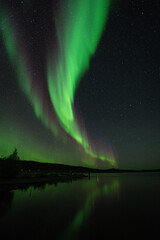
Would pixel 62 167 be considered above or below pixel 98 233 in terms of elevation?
above

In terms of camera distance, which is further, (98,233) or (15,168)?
(15,168)

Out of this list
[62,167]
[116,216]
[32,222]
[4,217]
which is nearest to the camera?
[32,222]

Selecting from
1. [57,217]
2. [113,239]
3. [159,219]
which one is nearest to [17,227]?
[57,217]

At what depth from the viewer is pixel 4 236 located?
7.04 metres

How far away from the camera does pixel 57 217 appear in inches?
408

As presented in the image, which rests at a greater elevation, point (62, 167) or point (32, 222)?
point (62, 167)

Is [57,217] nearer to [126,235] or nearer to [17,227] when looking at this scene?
[17,227]

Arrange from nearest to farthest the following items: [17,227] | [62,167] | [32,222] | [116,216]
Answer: [17,227] → [32,222] → [116,216] → [62,167]

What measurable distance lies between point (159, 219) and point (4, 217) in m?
8.52

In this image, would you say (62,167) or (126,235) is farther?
(62,167)

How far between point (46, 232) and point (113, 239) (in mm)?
2763

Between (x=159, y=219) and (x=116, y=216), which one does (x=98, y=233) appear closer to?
(x=116, y=216)

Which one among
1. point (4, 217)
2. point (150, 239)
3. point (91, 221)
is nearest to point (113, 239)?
point (150, 239)

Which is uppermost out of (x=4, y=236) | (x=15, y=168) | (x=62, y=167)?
(x=62, y=167)
